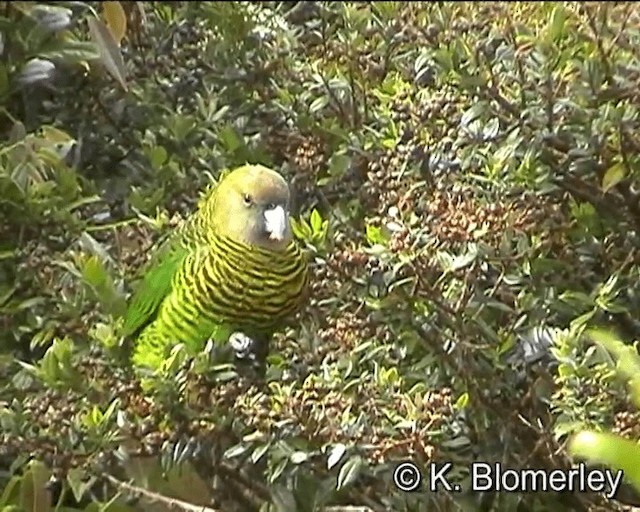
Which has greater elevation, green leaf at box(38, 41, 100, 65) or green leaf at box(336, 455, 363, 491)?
green leaf at box(38, 41, 100, 65)

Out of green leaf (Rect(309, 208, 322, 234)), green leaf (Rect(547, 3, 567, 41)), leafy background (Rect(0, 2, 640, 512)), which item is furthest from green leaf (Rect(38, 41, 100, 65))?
green leaf (Rect(547, 3, 567, 41))

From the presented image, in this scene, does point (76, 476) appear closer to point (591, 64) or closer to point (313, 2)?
point (591, 64)

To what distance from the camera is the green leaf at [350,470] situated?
866 mm

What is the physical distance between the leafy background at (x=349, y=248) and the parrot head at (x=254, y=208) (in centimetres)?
4

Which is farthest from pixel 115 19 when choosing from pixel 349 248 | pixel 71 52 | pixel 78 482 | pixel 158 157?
pixel 78 482

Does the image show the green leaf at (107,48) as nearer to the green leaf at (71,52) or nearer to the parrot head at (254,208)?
the green leaf at (71,52)

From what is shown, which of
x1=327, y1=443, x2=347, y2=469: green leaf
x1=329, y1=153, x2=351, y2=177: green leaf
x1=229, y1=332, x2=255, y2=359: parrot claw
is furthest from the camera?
x1=329, y1=153, x2=351, y2=177: green leaf

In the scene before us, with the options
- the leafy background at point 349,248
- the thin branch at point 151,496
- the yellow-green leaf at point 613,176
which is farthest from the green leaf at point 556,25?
the thin branch at point 151,496

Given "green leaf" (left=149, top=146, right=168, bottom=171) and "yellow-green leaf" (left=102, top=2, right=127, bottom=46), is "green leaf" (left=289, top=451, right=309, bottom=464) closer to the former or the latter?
"green leaf" (left=149, top=146, right=168, bottom=171)

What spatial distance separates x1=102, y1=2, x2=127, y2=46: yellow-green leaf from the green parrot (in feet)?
0.98

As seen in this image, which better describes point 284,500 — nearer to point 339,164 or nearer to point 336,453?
point 336,453

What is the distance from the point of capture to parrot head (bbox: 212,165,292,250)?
3.47 ft

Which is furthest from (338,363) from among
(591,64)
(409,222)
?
(591,64)

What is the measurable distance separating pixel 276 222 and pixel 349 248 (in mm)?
81
